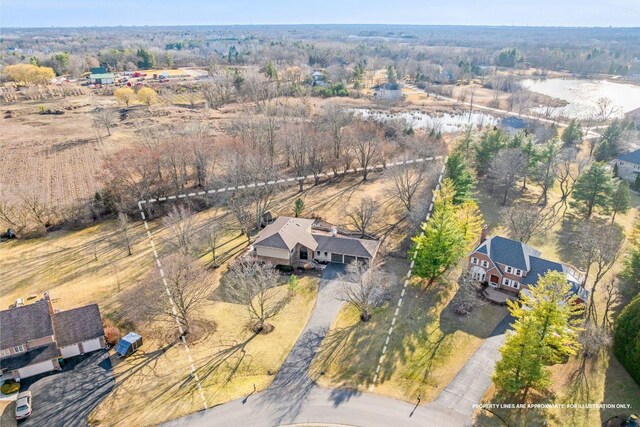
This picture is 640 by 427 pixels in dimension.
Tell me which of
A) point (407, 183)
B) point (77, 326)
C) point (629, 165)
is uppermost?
point (407, 183)

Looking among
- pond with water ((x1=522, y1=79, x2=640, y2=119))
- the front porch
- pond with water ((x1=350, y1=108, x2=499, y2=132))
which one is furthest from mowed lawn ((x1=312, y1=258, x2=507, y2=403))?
pond with water ((x1=522, y1=79, x2=640, y2=119))

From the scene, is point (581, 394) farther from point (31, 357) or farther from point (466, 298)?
point (31, 357)

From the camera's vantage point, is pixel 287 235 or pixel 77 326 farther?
pixel 287 235

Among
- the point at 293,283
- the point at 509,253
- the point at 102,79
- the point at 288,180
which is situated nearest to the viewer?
the point at 509,253

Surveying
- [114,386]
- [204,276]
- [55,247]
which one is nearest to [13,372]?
[114,386]

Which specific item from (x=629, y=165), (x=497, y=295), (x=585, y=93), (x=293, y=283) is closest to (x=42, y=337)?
(x=293, y=283)

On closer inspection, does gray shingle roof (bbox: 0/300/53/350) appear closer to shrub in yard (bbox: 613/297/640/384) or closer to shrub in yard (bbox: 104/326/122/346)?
shrub in yard (bbox: 104/326/122/346)

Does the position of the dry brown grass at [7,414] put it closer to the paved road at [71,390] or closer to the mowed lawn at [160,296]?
the paved road at [71,390]
